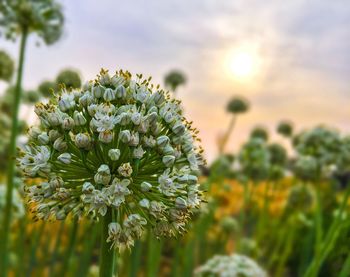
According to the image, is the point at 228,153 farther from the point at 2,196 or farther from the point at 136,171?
the point at 136,171

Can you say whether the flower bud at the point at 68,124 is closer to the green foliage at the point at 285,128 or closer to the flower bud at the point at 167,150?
the flower bud at the point at 167,150

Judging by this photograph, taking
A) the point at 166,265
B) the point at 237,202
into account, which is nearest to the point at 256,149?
the point at 166,265

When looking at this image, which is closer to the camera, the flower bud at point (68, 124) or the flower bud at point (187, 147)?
the flower bud at point (68, 124)

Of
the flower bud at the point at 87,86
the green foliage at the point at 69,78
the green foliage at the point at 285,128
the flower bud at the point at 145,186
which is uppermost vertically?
the green foliage at the point at 285,128

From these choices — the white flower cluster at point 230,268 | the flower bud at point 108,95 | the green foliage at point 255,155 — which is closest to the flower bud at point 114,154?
the flower bud at point 108,95

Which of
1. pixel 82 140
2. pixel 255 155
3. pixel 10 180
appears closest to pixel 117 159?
pixel 82 140

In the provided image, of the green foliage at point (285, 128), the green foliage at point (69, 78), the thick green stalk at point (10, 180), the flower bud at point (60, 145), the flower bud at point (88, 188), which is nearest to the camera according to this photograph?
the flower bud at point (88, 188)

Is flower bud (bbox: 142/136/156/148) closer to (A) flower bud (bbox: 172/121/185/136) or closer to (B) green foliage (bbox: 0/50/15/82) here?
(A) flower bud (bbox: 172/121/185/136)
